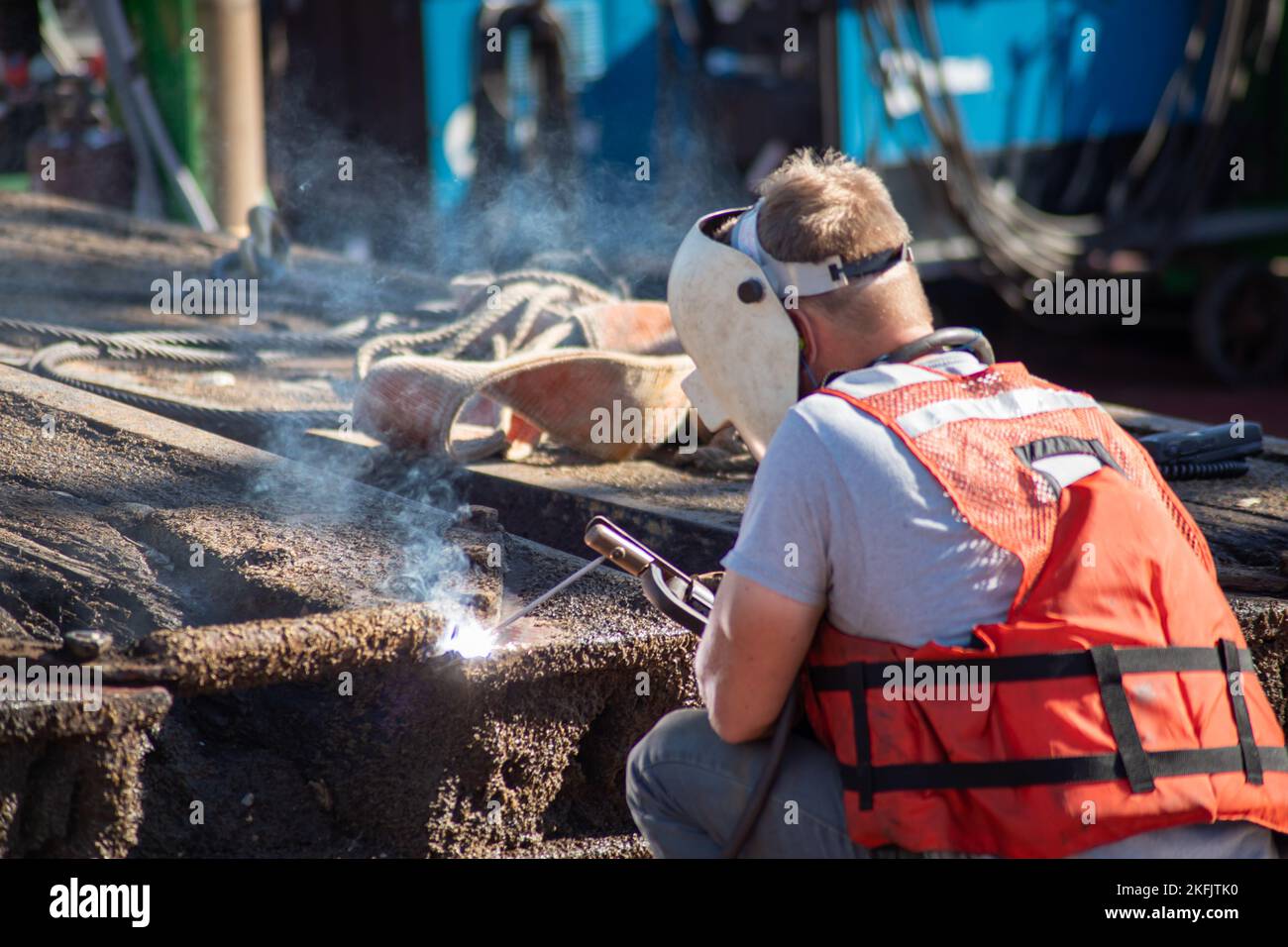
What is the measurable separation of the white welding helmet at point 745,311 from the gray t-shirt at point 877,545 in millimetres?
350

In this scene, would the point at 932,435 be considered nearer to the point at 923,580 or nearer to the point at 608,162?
the point at 923,580

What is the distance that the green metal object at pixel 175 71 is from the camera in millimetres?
8805

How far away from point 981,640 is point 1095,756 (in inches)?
7.9

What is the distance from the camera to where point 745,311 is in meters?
2.34

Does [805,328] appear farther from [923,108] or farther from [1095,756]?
[923,108]

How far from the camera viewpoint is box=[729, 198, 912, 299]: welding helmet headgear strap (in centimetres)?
214

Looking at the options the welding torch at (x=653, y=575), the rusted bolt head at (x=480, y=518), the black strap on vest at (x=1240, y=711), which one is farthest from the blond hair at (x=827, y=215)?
the rusted bolt head at (x=480, y=518)

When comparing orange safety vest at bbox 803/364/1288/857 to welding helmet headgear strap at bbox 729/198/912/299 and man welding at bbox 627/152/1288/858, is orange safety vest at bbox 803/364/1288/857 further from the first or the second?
welding helmet headgear strap at bbox 729/198/912/299

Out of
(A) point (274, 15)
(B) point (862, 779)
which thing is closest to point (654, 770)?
(B) point (862, 779)

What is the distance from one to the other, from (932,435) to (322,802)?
139 centimetres

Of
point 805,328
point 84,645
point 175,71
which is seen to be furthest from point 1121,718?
point 175,71

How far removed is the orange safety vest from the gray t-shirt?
0.02 m

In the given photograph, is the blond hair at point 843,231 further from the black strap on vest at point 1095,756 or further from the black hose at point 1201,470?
the black hose at point 1201,470

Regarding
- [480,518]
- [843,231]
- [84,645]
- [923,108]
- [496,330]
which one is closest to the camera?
[843,231]
